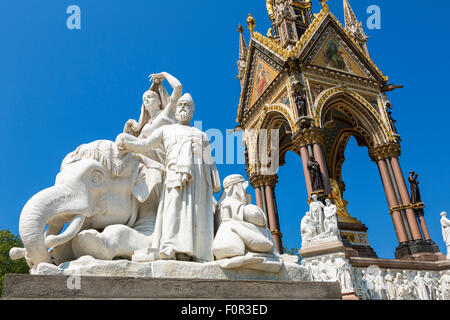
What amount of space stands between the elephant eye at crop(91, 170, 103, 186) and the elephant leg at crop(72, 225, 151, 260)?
0.33 metres

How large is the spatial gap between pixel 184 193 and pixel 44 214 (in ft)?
3.06

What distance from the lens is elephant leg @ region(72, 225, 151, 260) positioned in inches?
92.8

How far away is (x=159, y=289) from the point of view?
2150mm

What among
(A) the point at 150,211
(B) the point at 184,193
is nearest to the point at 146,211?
(A) the point at 150,211

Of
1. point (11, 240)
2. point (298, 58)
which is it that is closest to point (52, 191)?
point (298, 58)

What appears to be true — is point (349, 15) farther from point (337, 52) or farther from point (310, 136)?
point (310, 136)

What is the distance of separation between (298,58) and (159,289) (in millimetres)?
17083

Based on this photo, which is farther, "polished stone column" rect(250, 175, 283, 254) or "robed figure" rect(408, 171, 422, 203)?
"polished stone column" rect(250, 175, 283, 254)

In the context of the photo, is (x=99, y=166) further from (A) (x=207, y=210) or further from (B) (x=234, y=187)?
(B) (x=234, y=187)

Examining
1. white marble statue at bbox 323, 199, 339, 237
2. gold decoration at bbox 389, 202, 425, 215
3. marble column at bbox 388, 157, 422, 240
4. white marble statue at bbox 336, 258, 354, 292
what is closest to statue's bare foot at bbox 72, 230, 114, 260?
white marble statue at bbox 336, 258, 354, 292

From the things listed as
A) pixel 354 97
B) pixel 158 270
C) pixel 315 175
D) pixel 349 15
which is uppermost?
pixel 349 15

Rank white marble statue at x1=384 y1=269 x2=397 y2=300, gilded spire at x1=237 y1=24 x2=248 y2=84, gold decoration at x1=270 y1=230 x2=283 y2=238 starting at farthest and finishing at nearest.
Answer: gilded spire at x1=237 y1=24 x2=248 y2=84
gold decoration at x1=270 y1=230 x2=283 y2=238
white marble statue at x1=384 y1=269 x2=397 y2=300

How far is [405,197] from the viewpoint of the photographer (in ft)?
55.9

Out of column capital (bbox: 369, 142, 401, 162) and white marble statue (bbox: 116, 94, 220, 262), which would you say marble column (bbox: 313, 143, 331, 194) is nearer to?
column capital (bbox: 369, 142, 401, 162)
